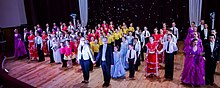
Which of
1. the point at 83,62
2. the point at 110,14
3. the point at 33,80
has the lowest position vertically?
the point at 33,80

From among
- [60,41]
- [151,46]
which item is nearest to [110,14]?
[60,41]

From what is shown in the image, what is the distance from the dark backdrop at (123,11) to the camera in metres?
13.1

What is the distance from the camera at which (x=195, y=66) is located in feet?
23.7

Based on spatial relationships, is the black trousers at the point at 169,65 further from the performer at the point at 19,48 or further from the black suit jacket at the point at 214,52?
the performer at the point at 19,48

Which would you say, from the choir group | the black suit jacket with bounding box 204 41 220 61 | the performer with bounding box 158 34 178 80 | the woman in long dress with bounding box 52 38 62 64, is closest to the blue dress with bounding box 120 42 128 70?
the choir group

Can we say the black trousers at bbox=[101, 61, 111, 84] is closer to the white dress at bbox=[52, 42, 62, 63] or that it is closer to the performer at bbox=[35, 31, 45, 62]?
the white dress at bbox=[52, 42, 62, 63]

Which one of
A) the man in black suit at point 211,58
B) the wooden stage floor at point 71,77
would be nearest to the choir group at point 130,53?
the man in black suit at point 211,58

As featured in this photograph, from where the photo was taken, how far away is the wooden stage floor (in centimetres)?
788

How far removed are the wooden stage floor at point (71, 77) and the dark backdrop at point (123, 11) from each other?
280 cm

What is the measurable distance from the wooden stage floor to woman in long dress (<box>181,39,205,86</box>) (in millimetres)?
318

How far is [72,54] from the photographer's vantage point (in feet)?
33.7

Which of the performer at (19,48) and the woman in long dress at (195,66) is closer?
the woman in long dress at (195,66)

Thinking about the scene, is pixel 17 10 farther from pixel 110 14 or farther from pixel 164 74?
pixel 164 74

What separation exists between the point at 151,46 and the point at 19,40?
6568 mm
